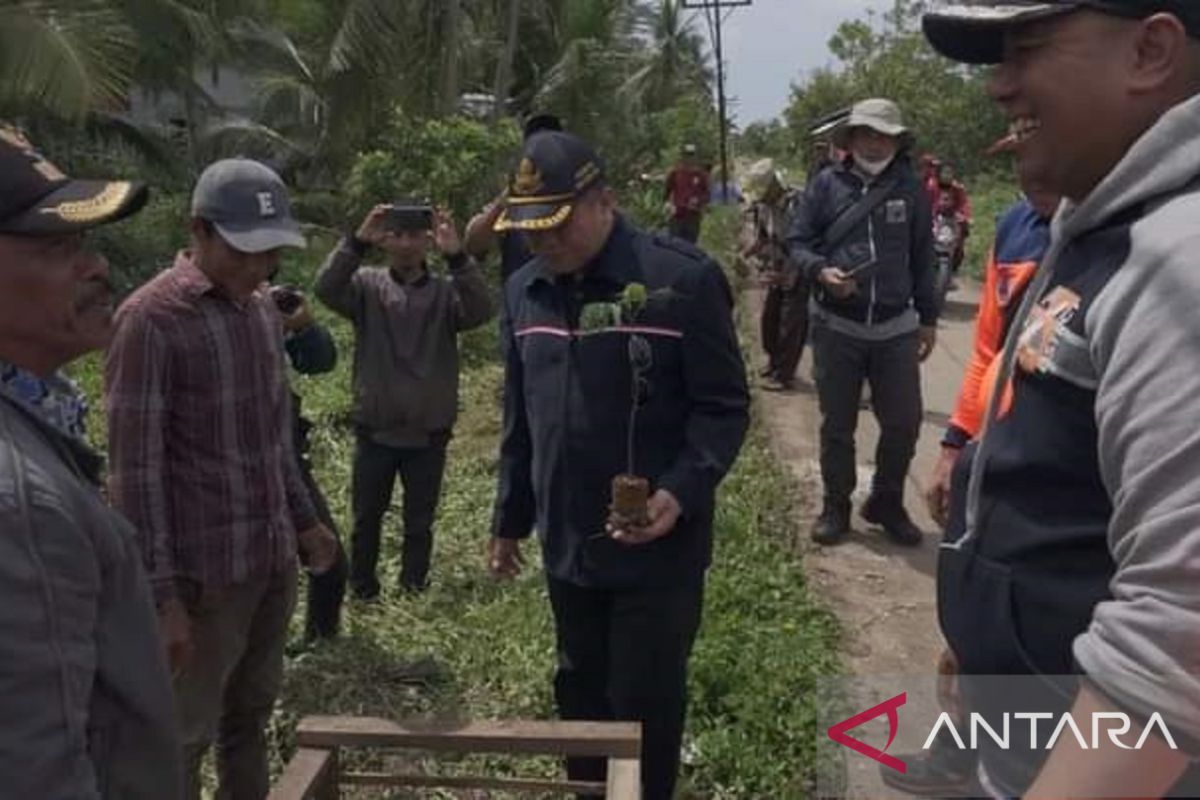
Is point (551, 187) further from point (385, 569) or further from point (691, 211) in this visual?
point (691, 211)

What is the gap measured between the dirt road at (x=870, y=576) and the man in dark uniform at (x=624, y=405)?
91cm

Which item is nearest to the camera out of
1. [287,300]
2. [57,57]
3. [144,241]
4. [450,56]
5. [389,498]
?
[287,300]

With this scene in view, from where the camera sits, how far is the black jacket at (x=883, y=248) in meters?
5.46

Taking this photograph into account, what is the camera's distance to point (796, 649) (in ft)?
14.5

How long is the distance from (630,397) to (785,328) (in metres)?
5.74

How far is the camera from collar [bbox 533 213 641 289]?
3020mm

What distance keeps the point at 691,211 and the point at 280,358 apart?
37.6 feet

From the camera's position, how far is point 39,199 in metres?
1.80

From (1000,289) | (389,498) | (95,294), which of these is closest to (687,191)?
(389,498)

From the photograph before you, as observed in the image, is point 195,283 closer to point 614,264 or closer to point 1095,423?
point 614,264

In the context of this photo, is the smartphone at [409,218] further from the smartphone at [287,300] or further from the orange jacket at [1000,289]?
the orange jacket at [1000,289]

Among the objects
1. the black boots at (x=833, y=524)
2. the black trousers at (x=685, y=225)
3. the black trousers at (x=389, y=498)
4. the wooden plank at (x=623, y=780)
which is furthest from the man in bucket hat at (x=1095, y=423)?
the black trousers at (x=685, y=225)

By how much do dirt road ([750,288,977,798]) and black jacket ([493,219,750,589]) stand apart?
1089mm

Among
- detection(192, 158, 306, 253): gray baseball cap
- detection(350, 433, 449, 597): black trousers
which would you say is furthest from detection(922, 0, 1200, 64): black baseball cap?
detection(350, 433, 449, 597): black trousers
